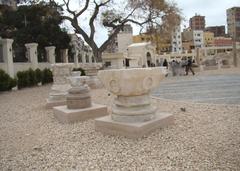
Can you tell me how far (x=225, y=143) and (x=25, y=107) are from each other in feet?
21.9

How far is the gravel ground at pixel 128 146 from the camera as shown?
12.0 ft

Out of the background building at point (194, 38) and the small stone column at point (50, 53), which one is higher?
the background building at point (194, 38)

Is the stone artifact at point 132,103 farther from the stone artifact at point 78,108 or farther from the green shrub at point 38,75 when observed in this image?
the green shrub at point 38,75

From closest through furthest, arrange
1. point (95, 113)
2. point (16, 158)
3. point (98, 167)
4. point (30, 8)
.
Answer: point (98, 167), point (16, 158), point (95, 113), point (30, 8)

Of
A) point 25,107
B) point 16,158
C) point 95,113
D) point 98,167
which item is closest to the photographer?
point 98,167

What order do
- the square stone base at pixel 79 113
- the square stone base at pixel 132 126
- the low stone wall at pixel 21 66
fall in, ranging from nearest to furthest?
the square stone base at pixel 132 126 → the square stone base at pixel 79 113 → the low stone wall at pixel 21 66

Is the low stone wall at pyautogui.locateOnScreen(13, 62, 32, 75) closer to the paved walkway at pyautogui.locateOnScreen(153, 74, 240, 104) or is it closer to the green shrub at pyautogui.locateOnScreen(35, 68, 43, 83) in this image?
the green shrub at pyautogui.locateOnScreen(35, 68, 43, 83)

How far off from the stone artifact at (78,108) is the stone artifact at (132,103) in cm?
110

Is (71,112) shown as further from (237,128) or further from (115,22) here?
(115,22)

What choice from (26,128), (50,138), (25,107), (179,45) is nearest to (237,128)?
(50,138)

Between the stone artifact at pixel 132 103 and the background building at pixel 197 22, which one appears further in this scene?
the background building at pixel 197 22

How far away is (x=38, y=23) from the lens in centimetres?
2417

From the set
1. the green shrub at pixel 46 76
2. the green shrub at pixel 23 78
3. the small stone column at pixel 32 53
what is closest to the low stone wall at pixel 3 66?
the green shrub at pixel 23 78

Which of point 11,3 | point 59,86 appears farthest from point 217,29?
point 59,86
